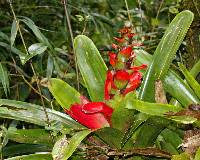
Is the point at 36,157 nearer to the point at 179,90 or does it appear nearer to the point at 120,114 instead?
the point at 120,114

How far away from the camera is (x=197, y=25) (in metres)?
2.26

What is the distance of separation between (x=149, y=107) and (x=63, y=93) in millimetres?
375

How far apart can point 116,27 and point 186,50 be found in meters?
0.89

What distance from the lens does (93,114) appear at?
144 cm

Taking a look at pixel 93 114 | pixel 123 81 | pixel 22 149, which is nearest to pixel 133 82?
pixel 123 81

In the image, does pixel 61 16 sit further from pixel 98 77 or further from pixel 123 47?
pixel 123 47

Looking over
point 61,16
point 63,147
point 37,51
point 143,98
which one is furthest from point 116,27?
point 63,147

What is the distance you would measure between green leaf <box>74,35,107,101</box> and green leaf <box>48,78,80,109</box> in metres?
0.06

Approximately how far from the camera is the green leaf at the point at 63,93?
60.9 inches

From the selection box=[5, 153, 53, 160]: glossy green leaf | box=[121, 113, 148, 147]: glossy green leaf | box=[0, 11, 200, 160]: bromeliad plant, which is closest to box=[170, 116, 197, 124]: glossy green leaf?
box=[0, 11, 200, 160]: bromeliad plant

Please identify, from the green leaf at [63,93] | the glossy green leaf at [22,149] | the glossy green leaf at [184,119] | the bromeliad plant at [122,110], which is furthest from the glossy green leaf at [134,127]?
the glossy green leaf at [22,149]

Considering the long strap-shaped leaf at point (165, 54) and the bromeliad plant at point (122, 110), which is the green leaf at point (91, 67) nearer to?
the bromeliad plant at point (122, 110)

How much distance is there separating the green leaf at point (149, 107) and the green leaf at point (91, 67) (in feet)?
0.82

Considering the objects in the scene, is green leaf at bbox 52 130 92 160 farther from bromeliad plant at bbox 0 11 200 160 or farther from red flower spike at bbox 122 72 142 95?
red flower spike at bbox 122 72 142 95
